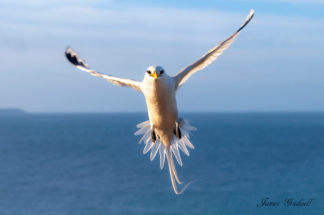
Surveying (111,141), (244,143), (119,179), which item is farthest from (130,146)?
(119,179)

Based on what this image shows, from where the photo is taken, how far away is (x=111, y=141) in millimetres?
113938

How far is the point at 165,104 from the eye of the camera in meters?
7.55

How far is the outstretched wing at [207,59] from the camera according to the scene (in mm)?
Result: 8086

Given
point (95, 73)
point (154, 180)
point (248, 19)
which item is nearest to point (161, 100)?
point (248, 19)

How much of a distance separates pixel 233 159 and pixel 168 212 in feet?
117

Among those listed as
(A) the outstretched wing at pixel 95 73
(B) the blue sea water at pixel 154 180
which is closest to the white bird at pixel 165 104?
(A) the outstretched wing at pixel 95 73

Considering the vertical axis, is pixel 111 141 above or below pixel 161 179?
above

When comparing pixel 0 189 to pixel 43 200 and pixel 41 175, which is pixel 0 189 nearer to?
pixel 41 175

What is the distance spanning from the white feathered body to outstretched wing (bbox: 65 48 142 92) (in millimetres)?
796

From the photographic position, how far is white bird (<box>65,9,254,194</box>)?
7230mm

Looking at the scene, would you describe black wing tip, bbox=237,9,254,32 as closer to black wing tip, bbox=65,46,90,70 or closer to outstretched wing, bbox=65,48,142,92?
outstretched wing, bbox=65,48,142,92

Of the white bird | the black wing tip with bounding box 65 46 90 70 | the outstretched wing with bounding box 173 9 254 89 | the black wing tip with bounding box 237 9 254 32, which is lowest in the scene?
the white bird

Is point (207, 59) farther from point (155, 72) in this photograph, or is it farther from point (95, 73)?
point (95, 73)

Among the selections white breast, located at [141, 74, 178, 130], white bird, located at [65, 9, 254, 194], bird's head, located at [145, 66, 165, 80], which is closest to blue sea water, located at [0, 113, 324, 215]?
white bird, located at [65, 9, 254, 194]
